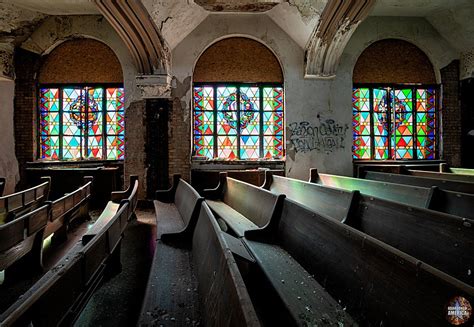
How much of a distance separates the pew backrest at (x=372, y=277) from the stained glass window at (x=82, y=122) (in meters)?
6.17

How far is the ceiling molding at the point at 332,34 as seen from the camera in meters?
5.45

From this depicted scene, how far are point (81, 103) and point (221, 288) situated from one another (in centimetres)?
720

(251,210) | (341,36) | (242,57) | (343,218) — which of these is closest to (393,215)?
(343,218)

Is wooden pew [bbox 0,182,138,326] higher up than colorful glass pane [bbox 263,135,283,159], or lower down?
lower down

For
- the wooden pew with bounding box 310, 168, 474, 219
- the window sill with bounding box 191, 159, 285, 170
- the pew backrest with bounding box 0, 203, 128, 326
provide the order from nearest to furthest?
the pew backrest with bounding box 0, 203, 128, 326 → the wooden pew with bounding box 310, 168, 474, 219 → the window sill with bounding box 191, 159, 285, 170

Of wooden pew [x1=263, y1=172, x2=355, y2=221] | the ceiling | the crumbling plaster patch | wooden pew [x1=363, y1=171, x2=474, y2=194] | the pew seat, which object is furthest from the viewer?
the ceiling

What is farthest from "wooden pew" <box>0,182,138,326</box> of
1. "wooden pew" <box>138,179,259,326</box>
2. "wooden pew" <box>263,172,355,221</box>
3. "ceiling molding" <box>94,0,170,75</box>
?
"ceiling molding" <box>94,0,170,75</box>

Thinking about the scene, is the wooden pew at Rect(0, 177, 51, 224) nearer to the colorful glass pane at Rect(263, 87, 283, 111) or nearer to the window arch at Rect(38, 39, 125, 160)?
the window arch at Rect(38, 39, 125, 160)

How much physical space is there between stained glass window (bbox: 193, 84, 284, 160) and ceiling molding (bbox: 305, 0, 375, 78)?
3.25ft

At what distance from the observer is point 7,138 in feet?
22.5

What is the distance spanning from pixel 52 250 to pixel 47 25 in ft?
18.4

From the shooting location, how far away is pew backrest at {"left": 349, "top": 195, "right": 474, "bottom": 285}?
1.58 metres

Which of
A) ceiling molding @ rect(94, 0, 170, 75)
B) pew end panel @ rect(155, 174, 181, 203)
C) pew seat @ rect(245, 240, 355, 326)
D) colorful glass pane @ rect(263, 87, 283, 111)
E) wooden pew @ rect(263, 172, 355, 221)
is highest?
ceiling molding @ rect(94, 0, 170, 75)

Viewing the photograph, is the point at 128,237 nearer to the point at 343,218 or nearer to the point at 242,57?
the point at 343,218
